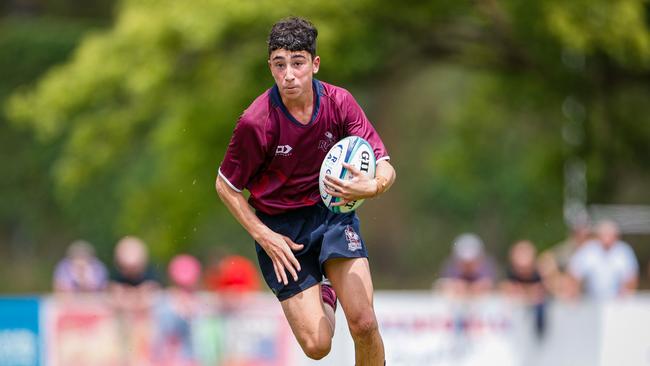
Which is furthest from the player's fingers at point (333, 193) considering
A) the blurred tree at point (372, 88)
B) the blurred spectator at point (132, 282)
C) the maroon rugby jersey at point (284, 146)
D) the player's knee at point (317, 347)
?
the blurred tree at point (372, 88)

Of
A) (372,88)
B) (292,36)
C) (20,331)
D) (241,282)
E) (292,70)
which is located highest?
(372,88)

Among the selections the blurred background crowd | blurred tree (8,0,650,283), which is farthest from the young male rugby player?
blurred tree (8,0,650,283)

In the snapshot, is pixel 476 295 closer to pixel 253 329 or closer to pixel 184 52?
pixel 253 329

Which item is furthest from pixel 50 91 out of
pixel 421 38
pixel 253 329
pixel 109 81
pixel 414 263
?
pixel 414 263

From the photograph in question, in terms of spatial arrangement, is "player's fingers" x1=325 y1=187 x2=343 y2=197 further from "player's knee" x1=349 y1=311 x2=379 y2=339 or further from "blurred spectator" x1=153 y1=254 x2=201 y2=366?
"blurred spectator" x1=153 y1=254 x2=201 y2=366

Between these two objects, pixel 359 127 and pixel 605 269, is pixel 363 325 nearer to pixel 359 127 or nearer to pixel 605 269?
pixel 359 127

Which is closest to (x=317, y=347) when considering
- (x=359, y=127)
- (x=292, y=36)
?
(x=359, y=127)

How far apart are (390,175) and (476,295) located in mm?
7508

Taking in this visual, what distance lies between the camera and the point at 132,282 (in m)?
14.5

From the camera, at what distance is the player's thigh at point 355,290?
25.6 feet

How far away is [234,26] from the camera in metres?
20.5

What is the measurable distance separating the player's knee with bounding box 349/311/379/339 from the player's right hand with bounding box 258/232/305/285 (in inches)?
19.6

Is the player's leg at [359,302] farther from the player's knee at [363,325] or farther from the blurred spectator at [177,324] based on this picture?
the blurred spectator at [177,324]

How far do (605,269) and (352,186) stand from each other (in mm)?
9298
